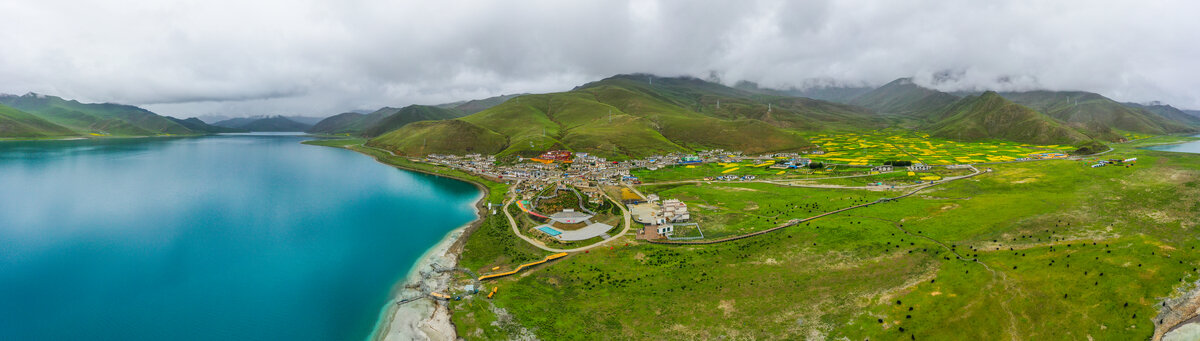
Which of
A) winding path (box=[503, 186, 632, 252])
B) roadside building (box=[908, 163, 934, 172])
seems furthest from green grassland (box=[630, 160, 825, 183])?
winding path (box=[503, 186, 632, 252])

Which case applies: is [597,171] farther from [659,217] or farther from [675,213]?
[659,217]

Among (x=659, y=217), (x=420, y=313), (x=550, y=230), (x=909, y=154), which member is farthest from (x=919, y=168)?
(x=420, y=313)

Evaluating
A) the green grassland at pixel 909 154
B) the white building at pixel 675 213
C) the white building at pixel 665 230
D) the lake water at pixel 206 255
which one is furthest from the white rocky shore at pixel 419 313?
the green grassland at pixel 909 154

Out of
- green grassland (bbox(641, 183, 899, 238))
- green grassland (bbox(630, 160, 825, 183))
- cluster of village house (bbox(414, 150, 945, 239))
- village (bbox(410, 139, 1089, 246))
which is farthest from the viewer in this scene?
green grassland (bbox(630, 160, 825, 183))

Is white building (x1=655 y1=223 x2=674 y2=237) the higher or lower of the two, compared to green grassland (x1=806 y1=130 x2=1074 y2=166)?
lower

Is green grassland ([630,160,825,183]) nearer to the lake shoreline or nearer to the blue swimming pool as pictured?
the blue swimming pool

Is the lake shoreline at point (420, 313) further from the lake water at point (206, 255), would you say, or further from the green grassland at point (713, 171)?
the green grassland at point (713, 171)

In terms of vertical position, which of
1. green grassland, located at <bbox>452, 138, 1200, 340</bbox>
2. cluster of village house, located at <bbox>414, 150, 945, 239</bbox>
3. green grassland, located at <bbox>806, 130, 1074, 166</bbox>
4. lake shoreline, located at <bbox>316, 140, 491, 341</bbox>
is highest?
green grassland, located at <bbox>806, 130, 1074, 166</bbox>
